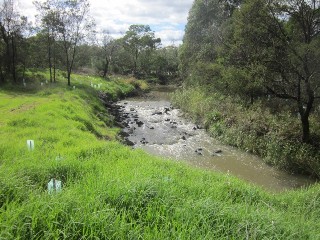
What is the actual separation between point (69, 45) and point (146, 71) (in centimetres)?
3267

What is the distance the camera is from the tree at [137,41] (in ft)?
195

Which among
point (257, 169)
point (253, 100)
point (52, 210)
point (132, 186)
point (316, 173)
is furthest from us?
point (253, 100)

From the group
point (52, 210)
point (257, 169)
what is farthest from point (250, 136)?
point (52, 210)

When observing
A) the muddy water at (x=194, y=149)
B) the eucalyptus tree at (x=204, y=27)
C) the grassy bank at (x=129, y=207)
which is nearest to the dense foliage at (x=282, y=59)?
the muddy water at (x=194, y=149)

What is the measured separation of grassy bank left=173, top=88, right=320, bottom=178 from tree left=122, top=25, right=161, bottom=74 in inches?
1574

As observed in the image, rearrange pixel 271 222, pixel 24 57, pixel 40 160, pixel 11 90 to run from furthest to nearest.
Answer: pixel 24 57, pixel 11 90, pixel 40 160, pixel 271 222

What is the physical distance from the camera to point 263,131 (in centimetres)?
1578

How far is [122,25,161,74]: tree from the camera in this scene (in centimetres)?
5938

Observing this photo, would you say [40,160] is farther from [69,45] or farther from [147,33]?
[147,33]

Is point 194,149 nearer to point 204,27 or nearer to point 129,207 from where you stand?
point 129,207

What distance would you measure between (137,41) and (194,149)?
47.5 metres

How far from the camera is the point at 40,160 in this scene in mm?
7582

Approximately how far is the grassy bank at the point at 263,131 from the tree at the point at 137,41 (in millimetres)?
39984

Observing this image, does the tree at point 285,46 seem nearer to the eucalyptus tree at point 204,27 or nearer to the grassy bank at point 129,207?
the grassy bank at point 129,207
